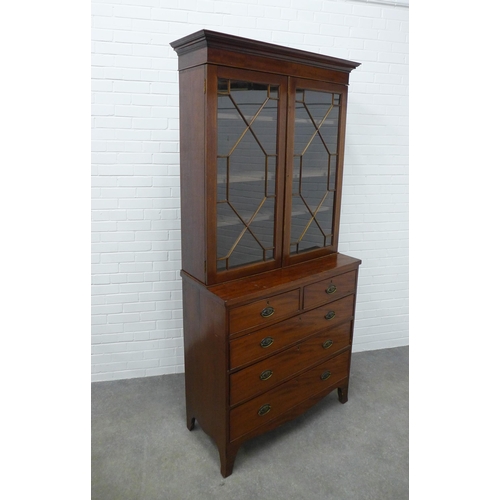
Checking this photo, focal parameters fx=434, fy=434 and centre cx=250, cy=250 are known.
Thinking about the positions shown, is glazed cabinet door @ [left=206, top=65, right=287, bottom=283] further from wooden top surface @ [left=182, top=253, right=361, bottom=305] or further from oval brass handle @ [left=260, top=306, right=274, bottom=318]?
oval brass handle @ [left=260, top=306, right=274, bottom=318]

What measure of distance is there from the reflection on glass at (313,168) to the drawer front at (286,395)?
0.70m

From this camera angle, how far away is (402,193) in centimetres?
318

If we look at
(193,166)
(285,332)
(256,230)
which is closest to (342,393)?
(285,332)

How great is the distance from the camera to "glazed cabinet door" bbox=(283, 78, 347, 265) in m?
2.20

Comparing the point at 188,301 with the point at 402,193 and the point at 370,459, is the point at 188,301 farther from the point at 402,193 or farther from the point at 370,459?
the point at 402,193

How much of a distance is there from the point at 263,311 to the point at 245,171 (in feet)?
2.19

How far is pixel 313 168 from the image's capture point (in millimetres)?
2359

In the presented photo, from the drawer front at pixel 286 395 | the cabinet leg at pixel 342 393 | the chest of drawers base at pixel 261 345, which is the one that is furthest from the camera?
the cabinet leg at pixel 342 393

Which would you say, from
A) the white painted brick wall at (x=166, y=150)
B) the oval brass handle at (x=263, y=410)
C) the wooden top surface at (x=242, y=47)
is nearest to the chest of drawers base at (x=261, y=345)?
the oval brass handle at (x=263, y=410)

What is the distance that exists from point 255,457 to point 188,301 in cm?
88

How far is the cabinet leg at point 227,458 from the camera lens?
210cm

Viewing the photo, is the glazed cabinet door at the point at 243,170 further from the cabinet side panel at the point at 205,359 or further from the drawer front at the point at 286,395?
the drawer front at the point at 286,395

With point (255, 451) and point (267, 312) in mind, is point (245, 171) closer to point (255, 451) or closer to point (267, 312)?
point (267, 312)
